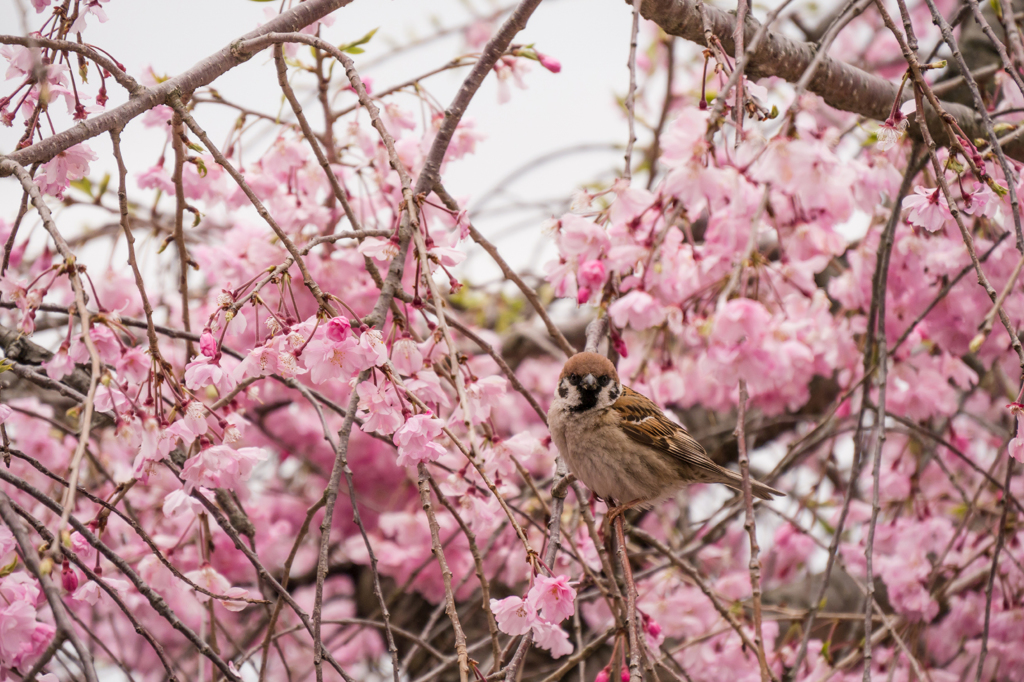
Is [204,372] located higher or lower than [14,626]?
higher

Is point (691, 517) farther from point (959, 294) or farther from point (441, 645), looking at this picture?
point (959, 294)

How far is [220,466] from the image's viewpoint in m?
1.82

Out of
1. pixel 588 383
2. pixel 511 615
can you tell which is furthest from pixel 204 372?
pixel 588 383

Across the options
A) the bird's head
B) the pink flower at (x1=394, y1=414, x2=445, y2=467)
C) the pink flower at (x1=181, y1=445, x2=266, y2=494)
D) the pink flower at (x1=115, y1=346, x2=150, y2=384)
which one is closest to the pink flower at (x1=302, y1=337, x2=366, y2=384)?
the pink flower at (x1=394, y1=414, x2=445, y2=467)

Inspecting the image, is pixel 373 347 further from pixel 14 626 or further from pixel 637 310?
pixel 14 626

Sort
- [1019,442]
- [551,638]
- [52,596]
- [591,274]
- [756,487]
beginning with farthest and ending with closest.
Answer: [756,487] < [591,274] < [551,638] < [1019,442] < [52,596]

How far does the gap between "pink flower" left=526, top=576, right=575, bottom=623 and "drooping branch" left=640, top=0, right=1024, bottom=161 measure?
1381 millimetres

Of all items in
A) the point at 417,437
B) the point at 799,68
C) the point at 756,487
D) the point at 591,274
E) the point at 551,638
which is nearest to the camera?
the point at 417,437

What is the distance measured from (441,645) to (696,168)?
3.11 metres

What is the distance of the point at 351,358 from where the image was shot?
5.63ft

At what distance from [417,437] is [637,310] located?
25.5 inches

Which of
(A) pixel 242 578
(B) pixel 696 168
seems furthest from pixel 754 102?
(A) pixel 242 578

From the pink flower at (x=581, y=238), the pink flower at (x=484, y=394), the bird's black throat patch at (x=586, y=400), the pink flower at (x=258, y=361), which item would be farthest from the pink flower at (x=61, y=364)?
the bird's black throat patch at (x=586, y=400)

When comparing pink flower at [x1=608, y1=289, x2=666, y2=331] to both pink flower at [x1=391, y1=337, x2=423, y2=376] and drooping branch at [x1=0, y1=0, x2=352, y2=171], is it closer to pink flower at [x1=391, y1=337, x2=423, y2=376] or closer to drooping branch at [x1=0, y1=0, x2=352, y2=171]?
pink flower at [x1=391, y1=337, x2=423, y2=376]
